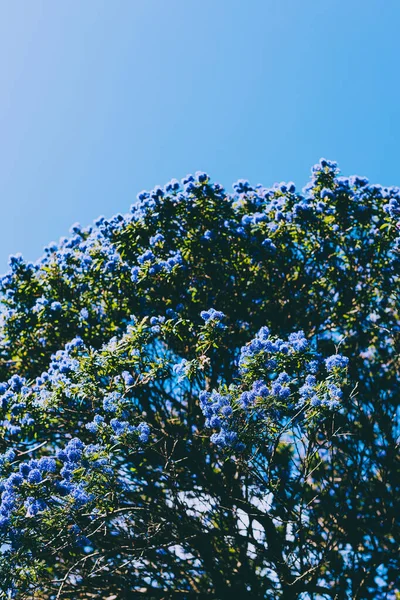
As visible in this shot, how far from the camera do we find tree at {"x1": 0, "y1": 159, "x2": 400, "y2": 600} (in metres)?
6.03

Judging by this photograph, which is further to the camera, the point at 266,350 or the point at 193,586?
the point at 193,586

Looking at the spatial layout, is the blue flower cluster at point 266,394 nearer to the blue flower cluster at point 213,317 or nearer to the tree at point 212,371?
the tree at point 212,371

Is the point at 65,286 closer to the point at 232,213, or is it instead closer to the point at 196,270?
the point at 196,270

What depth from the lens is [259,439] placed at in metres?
5.27

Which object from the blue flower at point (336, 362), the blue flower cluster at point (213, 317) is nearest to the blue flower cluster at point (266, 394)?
the blue flower at point (336, 362)

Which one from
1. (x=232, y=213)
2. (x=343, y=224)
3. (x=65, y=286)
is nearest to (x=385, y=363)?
(x=343, y=224)

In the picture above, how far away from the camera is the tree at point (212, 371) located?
6031 millimetres

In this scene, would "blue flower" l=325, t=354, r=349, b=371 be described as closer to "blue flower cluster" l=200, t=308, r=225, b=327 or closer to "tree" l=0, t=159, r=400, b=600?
"tree" l=0, t=159, r=400, b=600

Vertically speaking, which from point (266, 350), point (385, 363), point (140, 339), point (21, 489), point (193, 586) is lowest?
point (193, 586)

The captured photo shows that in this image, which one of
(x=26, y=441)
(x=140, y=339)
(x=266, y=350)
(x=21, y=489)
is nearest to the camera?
(x=21, y=489)

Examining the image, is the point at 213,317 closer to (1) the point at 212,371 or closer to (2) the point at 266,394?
(2) the point at 266,394

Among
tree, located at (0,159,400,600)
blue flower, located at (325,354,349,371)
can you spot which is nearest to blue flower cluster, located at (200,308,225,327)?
tree, located at (0,159,400,600)

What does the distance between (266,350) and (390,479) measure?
12.5ft

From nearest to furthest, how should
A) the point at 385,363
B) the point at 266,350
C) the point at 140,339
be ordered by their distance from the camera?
1. the point at 266,350
2. the point at 140,339
3. the point at 385,363
